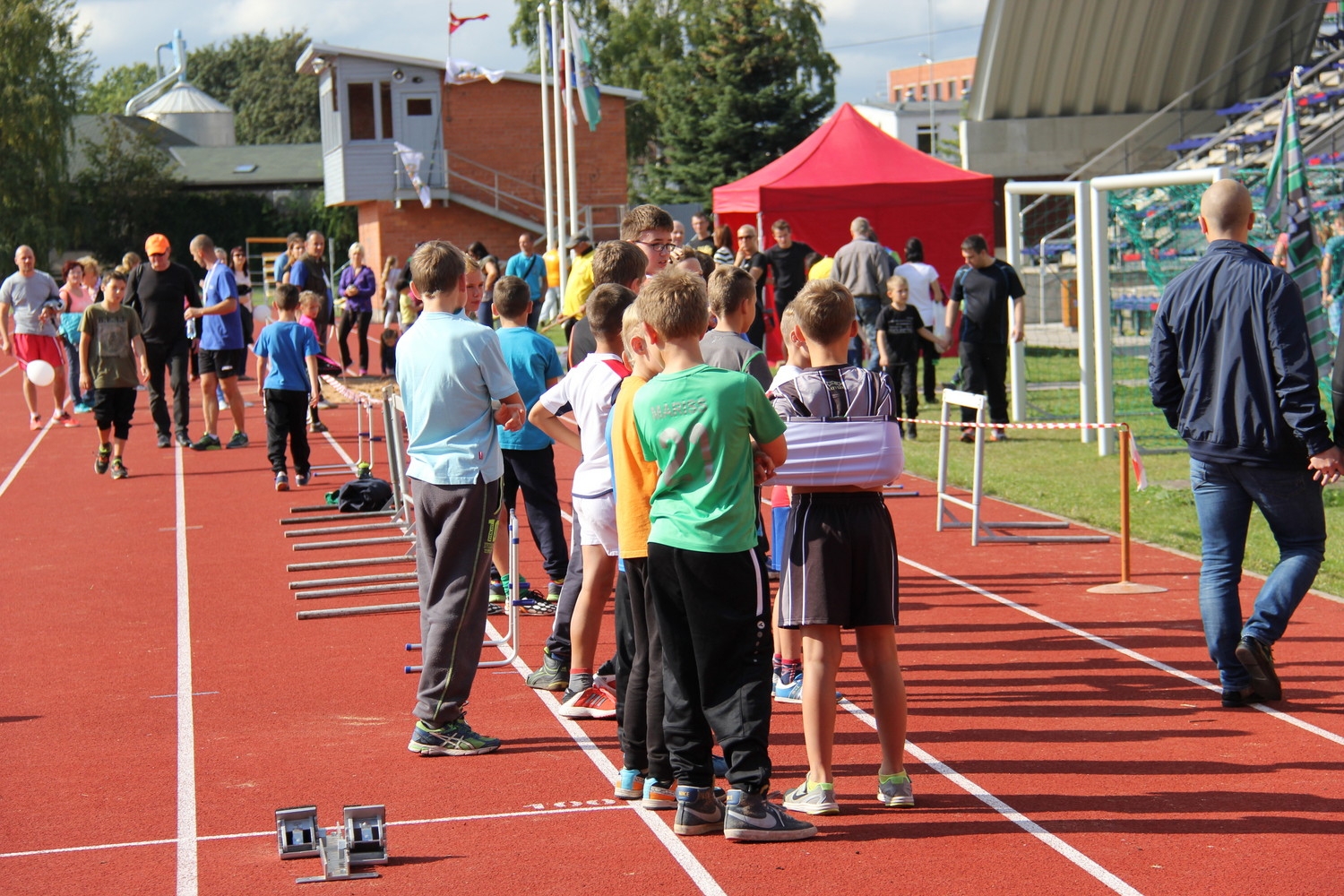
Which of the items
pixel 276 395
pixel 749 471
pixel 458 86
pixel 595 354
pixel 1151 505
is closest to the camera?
pixel 749 471

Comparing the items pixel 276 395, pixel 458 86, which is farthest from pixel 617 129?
pixel 276 395

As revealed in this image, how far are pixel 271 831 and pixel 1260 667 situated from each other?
157 inches

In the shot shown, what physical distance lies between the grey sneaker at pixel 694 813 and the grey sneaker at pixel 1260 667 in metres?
2.61

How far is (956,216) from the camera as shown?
68.6ft

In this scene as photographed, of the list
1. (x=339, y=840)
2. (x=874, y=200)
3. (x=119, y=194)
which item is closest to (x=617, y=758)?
(x=339, y=840)

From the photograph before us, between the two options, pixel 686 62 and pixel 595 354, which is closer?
pixel 595 354

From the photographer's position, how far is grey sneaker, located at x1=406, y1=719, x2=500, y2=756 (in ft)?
19.1

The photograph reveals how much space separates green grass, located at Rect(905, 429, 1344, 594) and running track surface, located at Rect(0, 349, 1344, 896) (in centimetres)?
83

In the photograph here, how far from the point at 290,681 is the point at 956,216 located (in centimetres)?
1564

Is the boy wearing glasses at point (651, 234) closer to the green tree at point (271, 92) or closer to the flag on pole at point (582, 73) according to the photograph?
the flag on pole at point (582, 73)

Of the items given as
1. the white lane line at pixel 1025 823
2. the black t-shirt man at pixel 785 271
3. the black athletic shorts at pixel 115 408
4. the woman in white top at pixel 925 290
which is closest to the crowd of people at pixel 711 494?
the white lane line at pixel 1025 823

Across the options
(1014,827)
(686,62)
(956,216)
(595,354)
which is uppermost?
(686,62)

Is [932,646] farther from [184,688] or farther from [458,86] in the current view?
[458,86]

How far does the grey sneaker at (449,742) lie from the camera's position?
19.1ft
